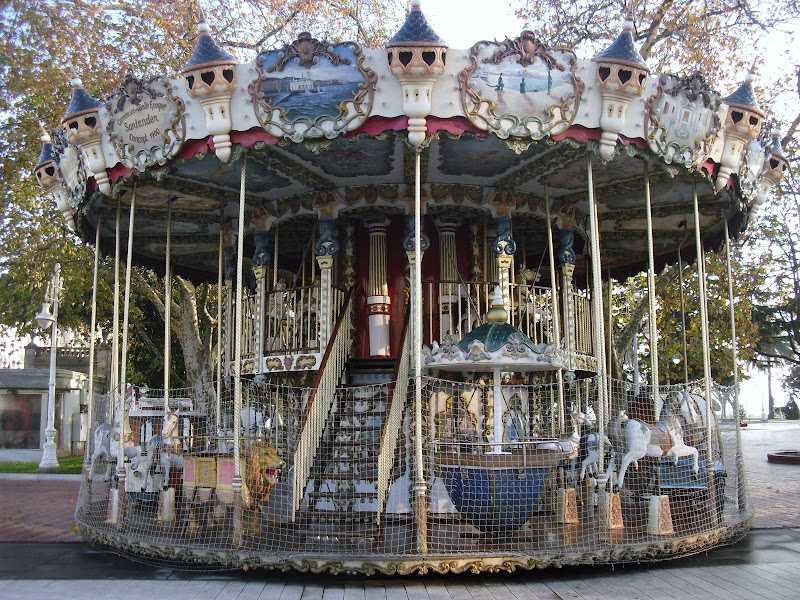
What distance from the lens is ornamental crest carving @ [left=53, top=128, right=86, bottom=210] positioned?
10.6 metres

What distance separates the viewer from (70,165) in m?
10.8

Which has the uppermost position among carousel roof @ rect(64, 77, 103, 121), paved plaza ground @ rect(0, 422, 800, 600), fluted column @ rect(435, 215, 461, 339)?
carousel roof @ rect(64, 77, 103, 121)

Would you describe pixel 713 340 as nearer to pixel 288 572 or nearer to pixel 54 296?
pixel 288 572

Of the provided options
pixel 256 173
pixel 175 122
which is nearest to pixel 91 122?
pixel 175 122

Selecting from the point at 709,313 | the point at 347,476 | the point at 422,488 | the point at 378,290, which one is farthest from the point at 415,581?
the point at 709,313

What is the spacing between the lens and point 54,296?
2192 centimetres

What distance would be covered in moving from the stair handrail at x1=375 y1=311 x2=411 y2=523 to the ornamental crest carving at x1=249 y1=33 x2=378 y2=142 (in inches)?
118

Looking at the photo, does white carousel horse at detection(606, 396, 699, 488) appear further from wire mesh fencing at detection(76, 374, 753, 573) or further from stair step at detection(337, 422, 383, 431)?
stair step at detection(337, 422, 383, 431)

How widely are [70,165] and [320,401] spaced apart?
15.1 feet

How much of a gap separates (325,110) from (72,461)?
2206 cm

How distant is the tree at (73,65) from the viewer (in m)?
20.1

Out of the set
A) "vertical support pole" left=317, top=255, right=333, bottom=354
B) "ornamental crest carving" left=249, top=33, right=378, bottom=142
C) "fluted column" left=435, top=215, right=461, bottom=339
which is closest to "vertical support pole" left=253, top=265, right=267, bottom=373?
"vertical support pole" left=317, top=255, right=333, bottom=354

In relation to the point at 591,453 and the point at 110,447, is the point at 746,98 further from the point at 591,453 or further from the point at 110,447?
the point at 110,447

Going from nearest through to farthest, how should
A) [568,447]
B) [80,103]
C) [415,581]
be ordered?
[415,581] → [568,447] → [80,103]
